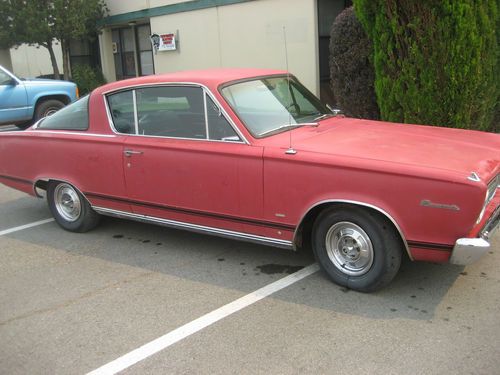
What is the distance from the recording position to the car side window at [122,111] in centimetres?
488

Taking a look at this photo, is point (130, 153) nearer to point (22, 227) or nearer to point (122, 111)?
point (122, 111)

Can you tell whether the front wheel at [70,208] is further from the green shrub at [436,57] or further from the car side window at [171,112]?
the green shrub at [436,57]

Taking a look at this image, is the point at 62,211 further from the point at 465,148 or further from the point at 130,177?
the point at 465,148

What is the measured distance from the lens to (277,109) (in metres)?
4.59

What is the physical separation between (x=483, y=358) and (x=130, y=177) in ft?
10.4

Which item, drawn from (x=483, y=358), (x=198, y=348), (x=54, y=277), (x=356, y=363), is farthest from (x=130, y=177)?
(x=483, y=358)

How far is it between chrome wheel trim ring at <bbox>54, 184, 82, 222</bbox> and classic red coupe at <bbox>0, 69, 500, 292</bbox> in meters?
0.01

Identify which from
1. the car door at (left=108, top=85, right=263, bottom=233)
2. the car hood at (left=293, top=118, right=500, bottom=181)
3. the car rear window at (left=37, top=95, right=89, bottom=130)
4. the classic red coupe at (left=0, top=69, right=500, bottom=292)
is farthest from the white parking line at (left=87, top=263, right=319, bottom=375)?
the car rear window at (left=37, top=95, right=89, bottom=130)

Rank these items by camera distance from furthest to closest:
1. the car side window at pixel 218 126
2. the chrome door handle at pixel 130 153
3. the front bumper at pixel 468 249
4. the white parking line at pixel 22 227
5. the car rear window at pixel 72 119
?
1. the white parking line at pixel 22 227
2. the car rear window at pixel 72 119
3. the chrome door handle at pixel 130 153
4. the car side window at pixel 218 126
5. the front bumper at pixel 468 249

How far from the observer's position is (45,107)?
37.9ft

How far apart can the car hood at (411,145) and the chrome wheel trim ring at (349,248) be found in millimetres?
546

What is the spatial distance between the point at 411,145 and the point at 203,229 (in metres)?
1.81

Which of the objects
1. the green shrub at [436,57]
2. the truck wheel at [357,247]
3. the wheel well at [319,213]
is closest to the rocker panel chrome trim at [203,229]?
the wheel well at [319,213]

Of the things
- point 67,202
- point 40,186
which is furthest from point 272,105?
point 40,186
